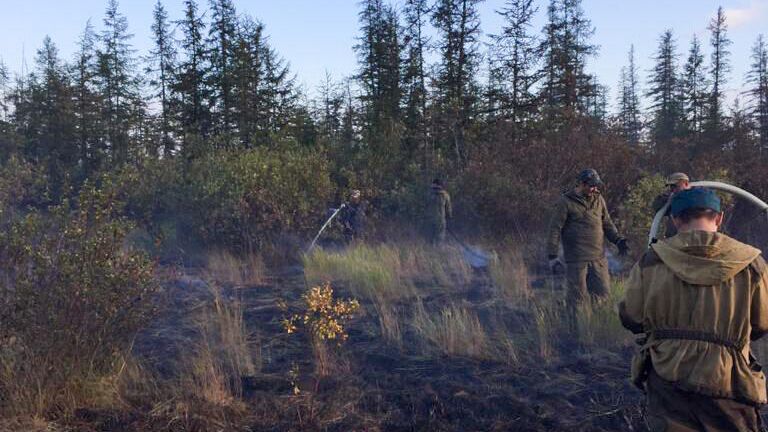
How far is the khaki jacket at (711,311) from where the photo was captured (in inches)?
105

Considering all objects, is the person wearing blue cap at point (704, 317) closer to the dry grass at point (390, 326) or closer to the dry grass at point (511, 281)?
the dry grass at point (390, 326)

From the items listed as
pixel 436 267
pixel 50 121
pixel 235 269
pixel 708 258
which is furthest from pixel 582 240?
pixel 50 121

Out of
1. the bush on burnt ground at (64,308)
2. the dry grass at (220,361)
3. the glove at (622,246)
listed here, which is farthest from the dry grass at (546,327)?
the bush on burnt ground at (64,308)

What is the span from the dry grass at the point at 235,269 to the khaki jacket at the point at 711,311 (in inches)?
314

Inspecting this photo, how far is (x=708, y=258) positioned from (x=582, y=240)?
13.9 feet

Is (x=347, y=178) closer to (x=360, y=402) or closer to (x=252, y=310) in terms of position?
(x=252, y=310)

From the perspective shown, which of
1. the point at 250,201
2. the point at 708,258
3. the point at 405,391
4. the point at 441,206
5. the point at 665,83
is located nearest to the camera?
the point at 708,258

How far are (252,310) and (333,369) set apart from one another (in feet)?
9.01

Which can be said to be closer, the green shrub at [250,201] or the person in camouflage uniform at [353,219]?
the green shrub at [250,201]

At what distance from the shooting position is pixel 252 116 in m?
23.5

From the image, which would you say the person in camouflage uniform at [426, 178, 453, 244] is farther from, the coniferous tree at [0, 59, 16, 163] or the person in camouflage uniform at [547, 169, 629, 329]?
the coniferous tree at [0, 59, 16, 163]

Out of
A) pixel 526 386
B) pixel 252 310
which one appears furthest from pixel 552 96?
pixel 526 386

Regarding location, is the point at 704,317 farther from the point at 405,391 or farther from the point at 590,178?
the point at 590,178

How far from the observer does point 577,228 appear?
6.83m
